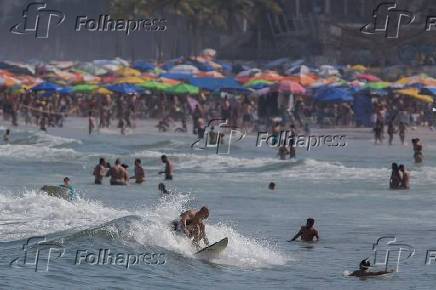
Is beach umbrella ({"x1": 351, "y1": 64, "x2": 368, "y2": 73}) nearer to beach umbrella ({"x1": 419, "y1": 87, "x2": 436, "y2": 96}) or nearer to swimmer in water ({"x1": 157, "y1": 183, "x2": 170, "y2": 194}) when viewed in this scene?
beach umbrella ({"x1": 419, "y1": 87, "x2": 436, "y2": 96})

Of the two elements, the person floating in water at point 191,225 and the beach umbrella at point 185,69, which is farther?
the beach umbrella at point 185,69

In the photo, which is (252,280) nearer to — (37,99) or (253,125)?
(253,125)

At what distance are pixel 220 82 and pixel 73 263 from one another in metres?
46.1

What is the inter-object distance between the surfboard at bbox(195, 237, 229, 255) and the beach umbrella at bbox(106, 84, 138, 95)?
149 ft

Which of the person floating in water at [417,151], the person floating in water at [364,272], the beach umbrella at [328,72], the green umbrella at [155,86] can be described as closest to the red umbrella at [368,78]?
the beach umbrella at [328,72]

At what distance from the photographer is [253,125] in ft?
204

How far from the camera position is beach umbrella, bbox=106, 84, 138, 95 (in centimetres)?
6806

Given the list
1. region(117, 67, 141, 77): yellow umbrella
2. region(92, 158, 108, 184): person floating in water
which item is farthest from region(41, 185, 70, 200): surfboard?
region(117, 67, 141, 77): yellow umbrella

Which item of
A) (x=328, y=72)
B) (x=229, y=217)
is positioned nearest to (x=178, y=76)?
(x=328, y=72)

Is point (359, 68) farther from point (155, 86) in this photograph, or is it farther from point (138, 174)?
point (138, 174)

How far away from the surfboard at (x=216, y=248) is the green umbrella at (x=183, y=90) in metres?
43.2

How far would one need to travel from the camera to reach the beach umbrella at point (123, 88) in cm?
6806

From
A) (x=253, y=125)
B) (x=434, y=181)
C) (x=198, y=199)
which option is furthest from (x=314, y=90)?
(x=198, y=199)

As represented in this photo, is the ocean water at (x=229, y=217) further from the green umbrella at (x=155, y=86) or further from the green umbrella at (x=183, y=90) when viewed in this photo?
the green umbrella at (x=155, y=86)
